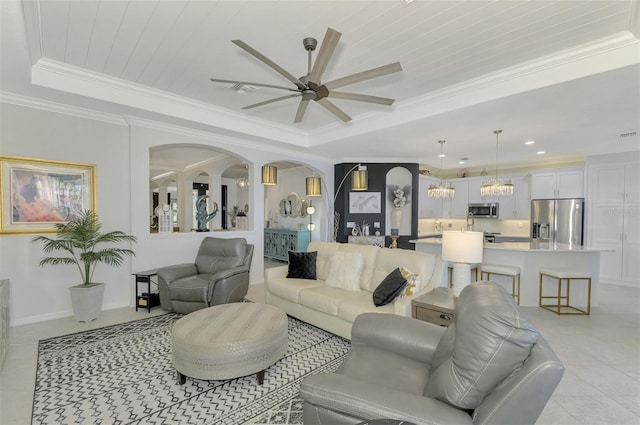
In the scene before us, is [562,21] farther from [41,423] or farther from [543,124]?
[41,423]

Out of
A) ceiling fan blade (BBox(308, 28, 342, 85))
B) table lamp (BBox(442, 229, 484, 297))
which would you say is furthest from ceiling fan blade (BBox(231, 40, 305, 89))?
table lamp (BBox(442, 229, 484, 297))

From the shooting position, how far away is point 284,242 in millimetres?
7980

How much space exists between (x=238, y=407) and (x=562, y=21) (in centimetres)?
385

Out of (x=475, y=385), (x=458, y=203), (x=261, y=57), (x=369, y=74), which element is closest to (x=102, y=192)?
(x=261, y=57)

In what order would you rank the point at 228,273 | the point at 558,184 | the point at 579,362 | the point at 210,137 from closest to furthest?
1. the point at 579,362
2. the point at 228,273
3. the point at 210,137
4. the point at 558,184

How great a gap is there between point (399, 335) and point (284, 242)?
245 inches

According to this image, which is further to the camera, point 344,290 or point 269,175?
point 269,175

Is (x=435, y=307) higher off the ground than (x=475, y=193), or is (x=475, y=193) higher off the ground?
(x=475, y=193)

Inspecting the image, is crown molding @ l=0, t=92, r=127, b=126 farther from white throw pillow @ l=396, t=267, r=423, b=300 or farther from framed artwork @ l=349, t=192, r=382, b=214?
framed artwork @ l=349, t=192, r=382, b=214

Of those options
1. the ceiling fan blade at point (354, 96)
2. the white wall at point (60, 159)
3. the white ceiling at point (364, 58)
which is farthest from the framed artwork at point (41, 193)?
the ceiling fan blade at point (354, 96)

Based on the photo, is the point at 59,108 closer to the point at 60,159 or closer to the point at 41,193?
the point at 60,159

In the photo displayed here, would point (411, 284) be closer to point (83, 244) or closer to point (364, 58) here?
point (364, 58)

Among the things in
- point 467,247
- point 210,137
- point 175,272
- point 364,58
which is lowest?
point 175,272

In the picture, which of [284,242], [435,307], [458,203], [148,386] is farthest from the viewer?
[458,203]
